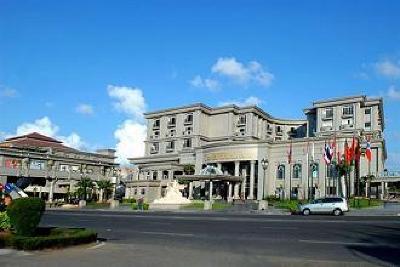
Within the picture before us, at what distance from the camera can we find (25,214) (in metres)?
15.9

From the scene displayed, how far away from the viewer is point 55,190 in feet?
383

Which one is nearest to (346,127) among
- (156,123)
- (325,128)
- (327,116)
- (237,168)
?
(325,128)

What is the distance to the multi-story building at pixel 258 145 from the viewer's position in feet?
314

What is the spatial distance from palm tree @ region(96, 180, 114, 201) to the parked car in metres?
66.9

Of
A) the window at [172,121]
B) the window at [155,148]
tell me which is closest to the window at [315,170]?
the window at [172,121]

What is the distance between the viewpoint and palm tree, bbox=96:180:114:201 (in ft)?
352

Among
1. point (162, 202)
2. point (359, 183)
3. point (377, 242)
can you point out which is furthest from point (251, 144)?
point (377, 242)

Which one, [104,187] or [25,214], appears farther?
[104,187]

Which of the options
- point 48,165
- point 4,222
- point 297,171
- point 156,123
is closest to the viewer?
point 4,222

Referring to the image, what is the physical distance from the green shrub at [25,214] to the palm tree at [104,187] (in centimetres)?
9202

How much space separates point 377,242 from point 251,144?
8306 cm

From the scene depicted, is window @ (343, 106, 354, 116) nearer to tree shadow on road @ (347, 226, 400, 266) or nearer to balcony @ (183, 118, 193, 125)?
balcony @ (183, 118, 193, 125)

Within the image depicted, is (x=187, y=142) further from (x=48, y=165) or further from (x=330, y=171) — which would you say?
(x=330, y=171)

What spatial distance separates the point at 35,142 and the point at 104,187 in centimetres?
2964
